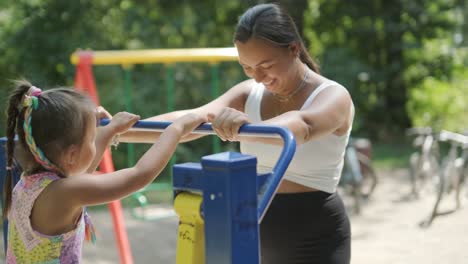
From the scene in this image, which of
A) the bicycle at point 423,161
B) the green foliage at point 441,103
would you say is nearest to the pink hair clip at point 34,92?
the bicycle at point 423,161

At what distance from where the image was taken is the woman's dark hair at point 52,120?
189 cm

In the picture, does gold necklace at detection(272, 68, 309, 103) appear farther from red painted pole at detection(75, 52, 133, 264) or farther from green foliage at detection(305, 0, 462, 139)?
green foliage at detection(305, 0, 462, 139)

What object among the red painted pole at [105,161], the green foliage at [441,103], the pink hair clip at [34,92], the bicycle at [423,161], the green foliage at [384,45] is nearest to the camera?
the pink hair clip at [34,92]

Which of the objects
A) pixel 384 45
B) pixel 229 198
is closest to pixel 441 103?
pixel 384 45

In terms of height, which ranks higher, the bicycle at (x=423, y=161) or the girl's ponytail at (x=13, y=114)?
the girl's ponytail at (x=13, y=114)

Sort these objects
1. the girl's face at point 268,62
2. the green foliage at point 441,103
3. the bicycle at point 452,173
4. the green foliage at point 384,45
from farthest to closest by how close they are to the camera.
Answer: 1. the green foliage at point 441,103
2. the green foliage at point 384,45
3. the bicycle at point 452,173
4. the girl's face at point 268,62

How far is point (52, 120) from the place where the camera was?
6.21 feet

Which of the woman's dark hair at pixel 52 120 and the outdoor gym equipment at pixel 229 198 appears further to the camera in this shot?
the woman's dark hair at pixel 52 120

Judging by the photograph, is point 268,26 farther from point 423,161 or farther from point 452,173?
point 423,161

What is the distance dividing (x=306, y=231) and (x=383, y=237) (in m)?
4.24

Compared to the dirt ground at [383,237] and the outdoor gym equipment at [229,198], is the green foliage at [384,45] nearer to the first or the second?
the dirt ground at [383,237]

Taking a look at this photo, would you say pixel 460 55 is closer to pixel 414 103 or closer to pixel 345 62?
pixel 414 103

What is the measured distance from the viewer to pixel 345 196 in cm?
827

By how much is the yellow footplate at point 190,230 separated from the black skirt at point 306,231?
2.11 feet
